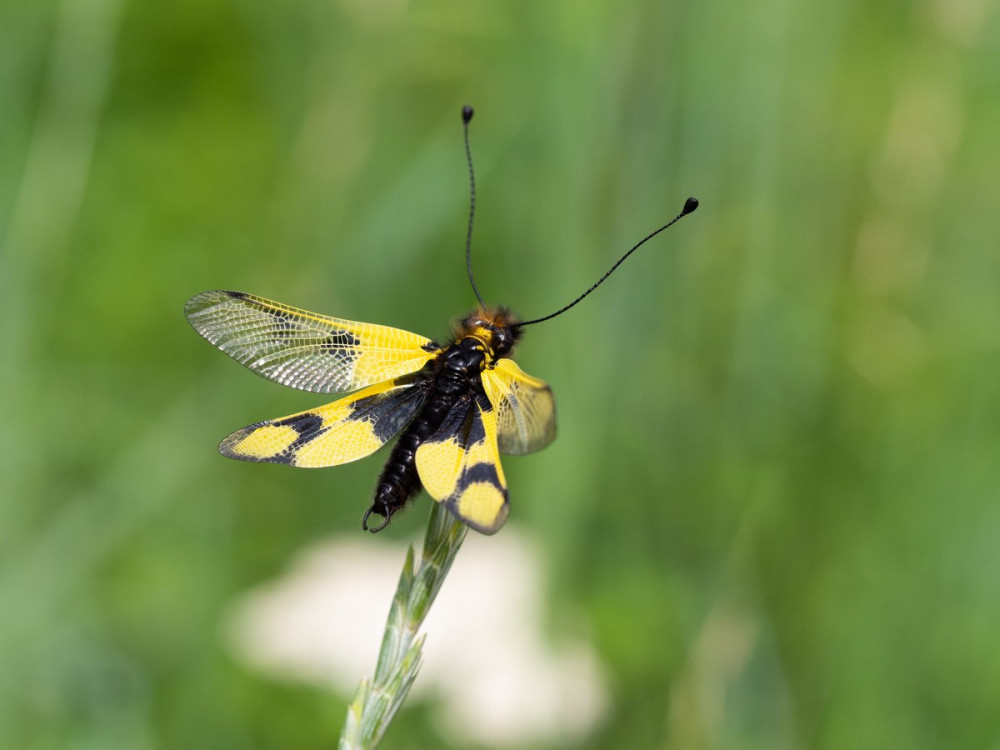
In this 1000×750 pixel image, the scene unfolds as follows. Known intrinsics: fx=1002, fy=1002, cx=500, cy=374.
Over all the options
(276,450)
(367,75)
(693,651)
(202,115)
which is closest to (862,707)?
(693,651)

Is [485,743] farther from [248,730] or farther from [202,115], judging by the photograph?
[202,115]

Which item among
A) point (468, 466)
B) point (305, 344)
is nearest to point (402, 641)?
point (468, 466)

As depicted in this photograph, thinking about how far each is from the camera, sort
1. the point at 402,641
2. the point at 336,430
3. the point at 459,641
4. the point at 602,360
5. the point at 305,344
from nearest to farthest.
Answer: the point at 402,641
the point at 336,430
the point at 305,344
the point at 602,360
the point at 459,641

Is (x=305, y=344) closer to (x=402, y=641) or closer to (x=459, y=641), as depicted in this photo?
(x=402, y=641)

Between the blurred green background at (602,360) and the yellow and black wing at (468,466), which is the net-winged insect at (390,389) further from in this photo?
the blurred green background at (602,360)

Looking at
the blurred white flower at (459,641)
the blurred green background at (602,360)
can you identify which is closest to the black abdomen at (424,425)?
the blurred green background at (602,360)

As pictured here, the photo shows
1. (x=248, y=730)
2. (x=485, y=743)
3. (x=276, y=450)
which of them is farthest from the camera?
(x=248, y=730)
